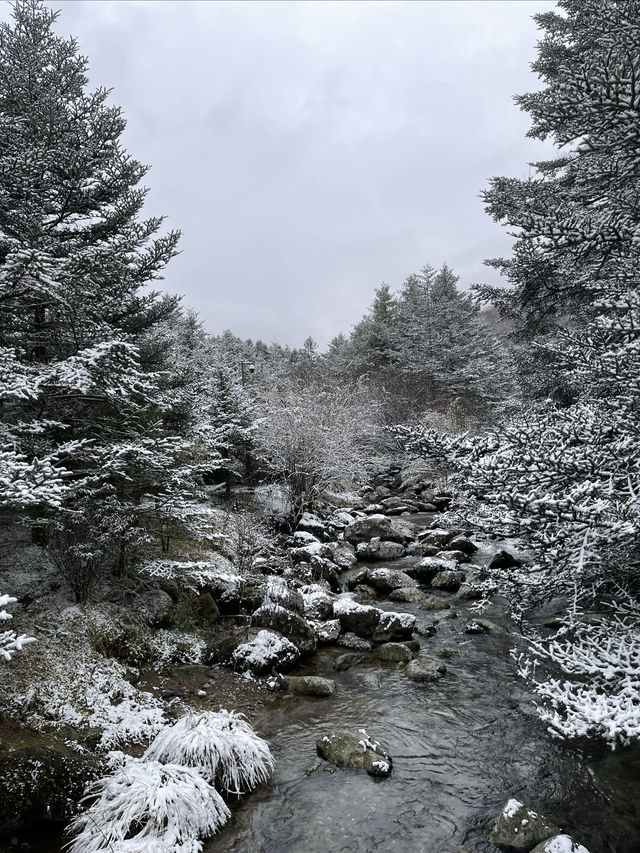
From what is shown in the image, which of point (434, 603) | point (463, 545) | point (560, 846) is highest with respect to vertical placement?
point (463, 545)

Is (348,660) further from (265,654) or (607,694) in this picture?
(607,694)

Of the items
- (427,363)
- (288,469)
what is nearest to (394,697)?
(288,469)

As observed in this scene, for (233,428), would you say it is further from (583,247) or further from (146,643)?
(583,247)

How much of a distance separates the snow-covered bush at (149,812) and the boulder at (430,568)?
817cm

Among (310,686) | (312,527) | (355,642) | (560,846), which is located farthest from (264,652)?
(312,527)

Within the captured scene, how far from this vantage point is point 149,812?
405 centimetres

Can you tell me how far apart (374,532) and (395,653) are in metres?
7.20

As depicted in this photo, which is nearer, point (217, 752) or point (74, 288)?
point (217, 752)

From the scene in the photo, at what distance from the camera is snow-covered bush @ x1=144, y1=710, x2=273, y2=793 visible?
481 cm

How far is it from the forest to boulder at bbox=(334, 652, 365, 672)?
0.19ft

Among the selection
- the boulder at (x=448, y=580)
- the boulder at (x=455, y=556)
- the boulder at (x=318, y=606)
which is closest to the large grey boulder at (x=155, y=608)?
the boulder at (x=318, y=606)

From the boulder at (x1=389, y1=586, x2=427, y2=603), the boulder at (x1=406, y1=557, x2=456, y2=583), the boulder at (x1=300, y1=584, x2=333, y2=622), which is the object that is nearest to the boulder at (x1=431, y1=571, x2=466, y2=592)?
the boulder at (x1=406, y1=557, x2=456, y2=583)

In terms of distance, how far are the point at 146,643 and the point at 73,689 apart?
1.61 metres

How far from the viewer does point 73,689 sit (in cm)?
567
